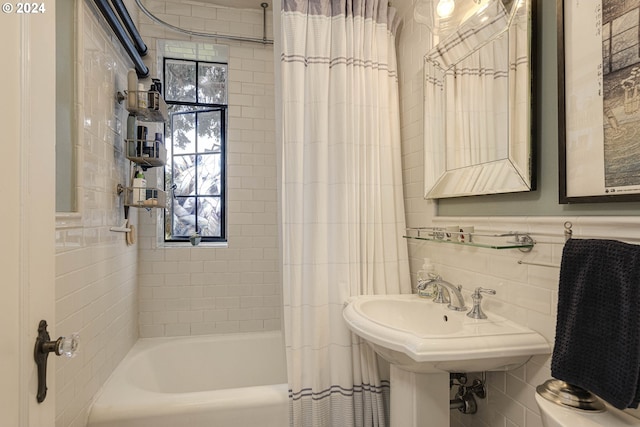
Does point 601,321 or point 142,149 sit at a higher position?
point 142,149

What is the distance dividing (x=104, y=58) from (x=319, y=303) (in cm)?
160

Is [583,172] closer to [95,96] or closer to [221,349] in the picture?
[95,96]

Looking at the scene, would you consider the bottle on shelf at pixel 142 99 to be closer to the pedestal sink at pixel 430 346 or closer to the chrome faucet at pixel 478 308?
the pedestal sink at pixel 430 346

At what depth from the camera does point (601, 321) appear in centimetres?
75

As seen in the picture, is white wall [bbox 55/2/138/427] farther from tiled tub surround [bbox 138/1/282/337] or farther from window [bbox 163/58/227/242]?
window [bbox 163/58/227/242]

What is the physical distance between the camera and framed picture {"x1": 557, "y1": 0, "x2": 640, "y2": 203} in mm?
796

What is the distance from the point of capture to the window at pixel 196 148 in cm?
265

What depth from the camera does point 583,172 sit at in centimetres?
90

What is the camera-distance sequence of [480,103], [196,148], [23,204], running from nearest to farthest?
[23,204] < [480,103] < [196,148]

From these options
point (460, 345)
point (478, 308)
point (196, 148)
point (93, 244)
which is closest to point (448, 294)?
point (478, 308)

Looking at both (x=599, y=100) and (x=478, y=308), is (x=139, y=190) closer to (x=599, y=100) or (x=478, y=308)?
(x=478, y=308)

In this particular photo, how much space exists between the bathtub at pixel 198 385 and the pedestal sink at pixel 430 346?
2.02ft

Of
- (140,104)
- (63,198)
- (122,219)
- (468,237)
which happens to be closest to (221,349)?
(122,219)

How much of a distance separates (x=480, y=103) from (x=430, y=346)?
0.94m
